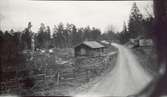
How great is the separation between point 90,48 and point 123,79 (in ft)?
1.18

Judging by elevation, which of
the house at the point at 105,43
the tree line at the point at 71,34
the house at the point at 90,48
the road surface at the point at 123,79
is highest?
the tree line at the point at 71,34

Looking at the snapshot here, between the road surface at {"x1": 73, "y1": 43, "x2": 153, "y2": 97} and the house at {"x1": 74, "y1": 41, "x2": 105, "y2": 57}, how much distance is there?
0.12m

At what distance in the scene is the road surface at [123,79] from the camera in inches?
54.6

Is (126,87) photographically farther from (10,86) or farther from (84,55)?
(10,86)

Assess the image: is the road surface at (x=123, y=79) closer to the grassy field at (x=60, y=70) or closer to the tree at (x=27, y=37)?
the grassy field at (x=60, y=70)

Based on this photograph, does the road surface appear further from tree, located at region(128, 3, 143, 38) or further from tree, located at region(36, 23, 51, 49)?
tree, located at region(36, 23, 51, 49)

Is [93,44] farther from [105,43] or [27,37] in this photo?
[27,37]

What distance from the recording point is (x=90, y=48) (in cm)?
152

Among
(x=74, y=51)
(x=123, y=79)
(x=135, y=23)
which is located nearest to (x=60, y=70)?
(x=74, y=51)

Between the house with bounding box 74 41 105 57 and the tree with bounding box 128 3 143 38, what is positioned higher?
the tree with bounding box 128 3 143 38

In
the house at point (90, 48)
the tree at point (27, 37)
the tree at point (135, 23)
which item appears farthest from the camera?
the tree at point (27, 37)

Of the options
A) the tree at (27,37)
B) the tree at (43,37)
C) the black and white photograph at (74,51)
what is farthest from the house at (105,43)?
the tree at (27,37)

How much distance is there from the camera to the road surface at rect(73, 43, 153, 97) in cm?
139

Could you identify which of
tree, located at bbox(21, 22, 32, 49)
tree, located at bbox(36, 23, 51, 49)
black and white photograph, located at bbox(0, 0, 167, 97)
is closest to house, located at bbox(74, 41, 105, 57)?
A: black and white photograph, located at bbox(0, 0, 167, 97)
